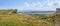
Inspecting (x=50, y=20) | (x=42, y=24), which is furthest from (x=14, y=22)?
A: (x=50, y=20)

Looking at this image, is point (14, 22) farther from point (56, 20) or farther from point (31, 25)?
point (56, 20)

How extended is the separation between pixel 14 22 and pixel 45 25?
7.29ft

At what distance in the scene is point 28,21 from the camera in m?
9.48

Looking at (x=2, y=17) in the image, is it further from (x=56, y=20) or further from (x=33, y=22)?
(x=56, y=20)

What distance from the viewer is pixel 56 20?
9.86m

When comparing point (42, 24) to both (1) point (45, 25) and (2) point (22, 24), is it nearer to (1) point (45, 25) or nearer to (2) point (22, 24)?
(1) point (45, 25)

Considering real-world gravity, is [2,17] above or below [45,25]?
above

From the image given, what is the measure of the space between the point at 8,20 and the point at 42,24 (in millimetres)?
2420

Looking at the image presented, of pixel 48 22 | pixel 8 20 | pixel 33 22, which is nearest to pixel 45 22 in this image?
pixel 48 22

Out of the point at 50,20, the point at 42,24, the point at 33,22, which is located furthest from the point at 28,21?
the point at 50,20

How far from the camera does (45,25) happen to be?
9445 millimetres

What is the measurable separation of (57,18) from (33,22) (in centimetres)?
190

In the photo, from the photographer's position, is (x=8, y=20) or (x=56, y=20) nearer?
(x=8, y=20)

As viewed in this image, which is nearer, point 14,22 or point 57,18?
point 14,22
